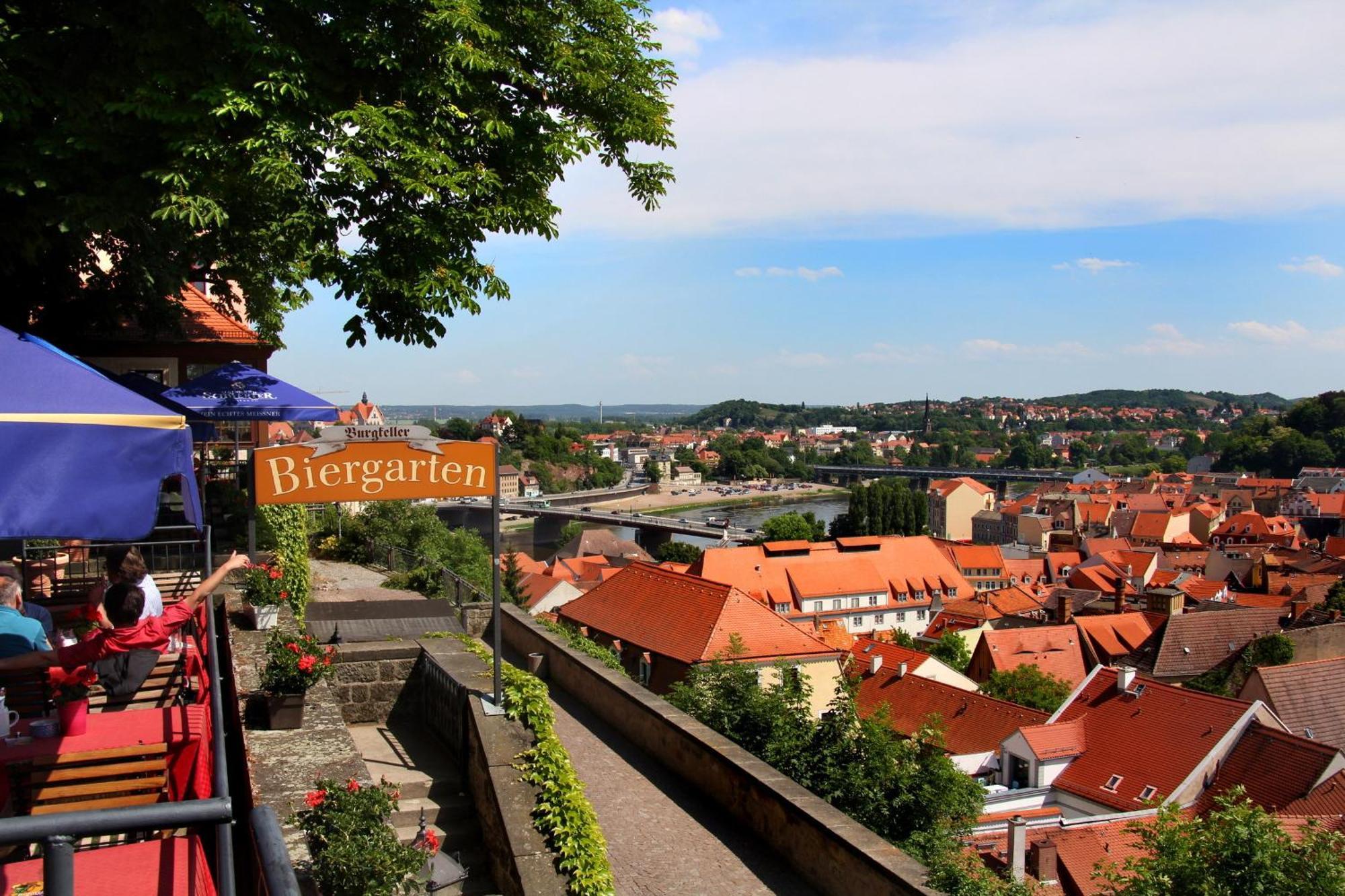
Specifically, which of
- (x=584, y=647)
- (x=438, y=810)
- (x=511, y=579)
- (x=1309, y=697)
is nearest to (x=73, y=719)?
(x=438, y=810)

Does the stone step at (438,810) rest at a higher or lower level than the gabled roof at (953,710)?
higher

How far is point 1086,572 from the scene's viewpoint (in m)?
63.3

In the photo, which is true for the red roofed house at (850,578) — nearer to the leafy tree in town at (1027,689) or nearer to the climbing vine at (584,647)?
the leafy tree in town at (1027,689)

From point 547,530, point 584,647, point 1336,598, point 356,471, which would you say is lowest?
point 547,530

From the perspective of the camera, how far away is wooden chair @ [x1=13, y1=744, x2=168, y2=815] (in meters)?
3.20

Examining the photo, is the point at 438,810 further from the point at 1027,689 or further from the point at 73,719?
the point at 1027,689

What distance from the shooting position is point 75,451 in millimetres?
2812

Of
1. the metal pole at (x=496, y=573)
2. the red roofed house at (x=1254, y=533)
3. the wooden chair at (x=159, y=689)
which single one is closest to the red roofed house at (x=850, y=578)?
the red roofed house at (x=1254, y=533)

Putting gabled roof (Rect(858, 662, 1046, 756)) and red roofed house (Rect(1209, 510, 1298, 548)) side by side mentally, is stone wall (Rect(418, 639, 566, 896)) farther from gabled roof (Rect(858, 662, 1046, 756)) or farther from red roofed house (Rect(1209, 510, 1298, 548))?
red roofed house (Rect(1209, 510, 1298, 548))

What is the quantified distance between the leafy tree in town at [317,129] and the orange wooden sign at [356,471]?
4.25 ft

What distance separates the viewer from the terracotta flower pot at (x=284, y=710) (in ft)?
20.4

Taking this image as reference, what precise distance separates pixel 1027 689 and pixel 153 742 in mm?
34401

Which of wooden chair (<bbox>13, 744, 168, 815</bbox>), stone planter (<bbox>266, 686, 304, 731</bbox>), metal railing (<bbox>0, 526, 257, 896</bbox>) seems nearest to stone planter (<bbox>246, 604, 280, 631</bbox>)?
stone planter (<bbox>266, 686, 304, 731</bbox>)

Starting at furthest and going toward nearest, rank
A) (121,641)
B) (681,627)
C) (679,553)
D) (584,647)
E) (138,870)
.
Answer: (679,553) < (681,627) < (584,647) < (121,641) < (138,870)
